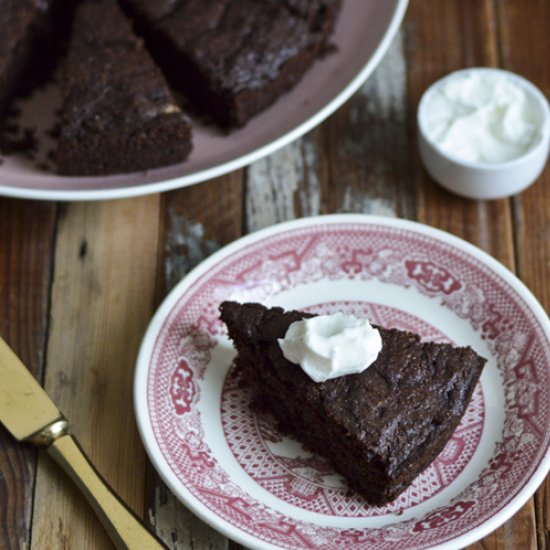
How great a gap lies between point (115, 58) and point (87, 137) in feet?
1.09

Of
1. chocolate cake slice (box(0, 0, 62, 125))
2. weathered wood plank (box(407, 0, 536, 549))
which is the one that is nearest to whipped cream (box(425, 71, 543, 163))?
weathered wood plank (box(407, 0, 536, 549))

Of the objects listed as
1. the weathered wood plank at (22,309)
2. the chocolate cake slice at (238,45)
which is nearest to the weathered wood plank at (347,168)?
the chocolate cake slice at (238,45)

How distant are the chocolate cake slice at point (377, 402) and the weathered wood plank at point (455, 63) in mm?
740

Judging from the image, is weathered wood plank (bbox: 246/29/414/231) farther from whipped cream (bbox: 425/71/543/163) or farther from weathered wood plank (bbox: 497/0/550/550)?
weathered wood plank (bbox: 497/0/550/550)

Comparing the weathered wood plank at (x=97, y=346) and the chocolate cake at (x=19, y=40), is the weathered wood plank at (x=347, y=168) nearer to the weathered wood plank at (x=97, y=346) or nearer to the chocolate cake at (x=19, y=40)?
the weathered wood plank at (x=97, y=346)

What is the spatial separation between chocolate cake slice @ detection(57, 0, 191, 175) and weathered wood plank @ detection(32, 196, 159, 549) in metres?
0.25

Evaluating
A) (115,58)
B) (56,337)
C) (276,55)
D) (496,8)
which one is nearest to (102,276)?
(56,337)

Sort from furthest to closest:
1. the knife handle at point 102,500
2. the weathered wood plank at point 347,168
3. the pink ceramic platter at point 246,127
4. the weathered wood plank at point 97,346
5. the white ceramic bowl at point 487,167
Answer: the weathered wood plank at point 347,168 < the white ceramic bowl at point 487,167 < the pink ceramic platter at point 246,127 < the weathered wood plank at point 97,346 < the knife handle at point 102,500

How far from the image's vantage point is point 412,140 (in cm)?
351

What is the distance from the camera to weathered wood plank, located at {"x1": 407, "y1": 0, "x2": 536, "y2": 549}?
321 cm

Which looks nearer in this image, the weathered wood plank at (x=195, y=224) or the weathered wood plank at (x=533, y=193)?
the weathered wood plank at (x=533, y=193)

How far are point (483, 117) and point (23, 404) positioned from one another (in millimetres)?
1777

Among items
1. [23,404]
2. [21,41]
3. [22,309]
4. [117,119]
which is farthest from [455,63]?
[23,404]

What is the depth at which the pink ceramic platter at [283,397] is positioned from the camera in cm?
236
